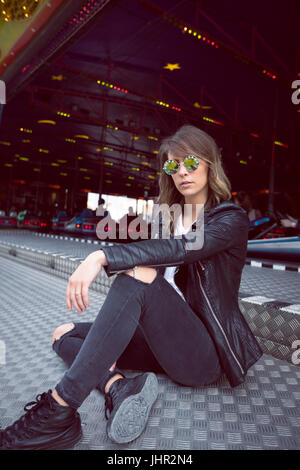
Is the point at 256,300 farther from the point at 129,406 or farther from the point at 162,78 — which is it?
the point at 162,78

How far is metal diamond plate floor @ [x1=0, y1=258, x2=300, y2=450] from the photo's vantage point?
992mm

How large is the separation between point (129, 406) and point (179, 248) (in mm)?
493

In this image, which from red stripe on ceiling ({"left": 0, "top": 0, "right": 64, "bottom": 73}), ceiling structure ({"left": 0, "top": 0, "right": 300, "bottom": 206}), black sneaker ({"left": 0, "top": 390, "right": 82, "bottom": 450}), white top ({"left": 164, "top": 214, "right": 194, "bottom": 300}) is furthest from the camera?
ceiling structure ({"left": 0, "top": 0, "right": 300, "bottom": 206})

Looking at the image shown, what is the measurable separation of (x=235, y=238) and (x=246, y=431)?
2.02 ft

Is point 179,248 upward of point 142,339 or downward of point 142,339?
upward

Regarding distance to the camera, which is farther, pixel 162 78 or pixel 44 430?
pixel 162 78

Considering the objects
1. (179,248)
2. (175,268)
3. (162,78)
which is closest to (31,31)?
(175,268)

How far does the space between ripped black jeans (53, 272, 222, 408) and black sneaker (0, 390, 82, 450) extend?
4cm

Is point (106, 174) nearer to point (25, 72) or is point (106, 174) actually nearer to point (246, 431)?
point (25, 72)

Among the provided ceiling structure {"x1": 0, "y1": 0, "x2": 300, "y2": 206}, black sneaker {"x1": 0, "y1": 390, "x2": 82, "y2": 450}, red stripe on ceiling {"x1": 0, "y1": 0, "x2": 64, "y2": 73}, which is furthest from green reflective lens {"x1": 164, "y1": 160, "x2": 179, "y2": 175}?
red stripe on ceiling {"x1": 0, "y1": 0, "x2": 64, "y2": 73}

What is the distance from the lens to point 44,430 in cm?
90

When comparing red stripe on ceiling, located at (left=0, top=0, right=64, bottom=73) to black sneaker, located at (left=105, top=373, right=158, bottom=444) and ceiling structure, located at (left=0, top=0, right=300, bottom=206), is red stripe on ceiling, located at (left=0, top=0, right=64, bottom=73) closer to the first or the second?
ceiling structure, located at (left=0, top=0, right=300, bottom=206)

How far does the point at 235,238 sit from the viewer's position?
3.90ft

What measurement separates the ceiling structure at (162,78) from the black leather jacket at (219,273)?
11.8 ft
